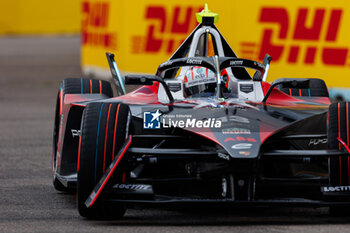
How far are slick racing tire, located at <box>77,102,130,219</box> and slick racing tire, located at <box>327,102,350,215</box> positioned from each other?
1.45 m

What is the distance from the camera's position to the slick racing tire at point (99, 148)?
252 inches

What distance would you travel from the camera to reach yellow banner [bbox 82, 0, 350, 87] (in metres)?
15.1

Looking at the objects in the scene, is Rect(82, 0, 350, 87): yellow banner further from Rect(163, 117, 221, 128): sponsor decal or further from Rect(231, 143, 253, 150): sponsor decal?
Rect(231, 143, 253, 150): sponsor decal

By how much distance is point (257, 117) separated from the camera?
6645mm

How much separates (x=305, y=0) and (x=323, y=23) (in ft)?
1.82

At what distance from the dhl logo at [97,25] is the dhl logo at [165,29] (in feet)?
3.86

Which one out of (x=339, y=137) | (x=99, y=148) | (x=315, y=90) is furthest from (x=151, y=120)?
(x=315, y=90)

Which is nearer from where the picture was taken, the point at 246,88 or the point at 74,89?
the point at 246,88

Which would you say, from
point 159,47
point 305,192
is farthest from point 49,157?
point 159,47

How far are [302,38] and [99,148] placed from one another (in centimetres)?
952

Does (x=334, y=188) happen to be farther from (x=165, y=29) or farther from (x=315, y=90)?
(x=165, y=29)

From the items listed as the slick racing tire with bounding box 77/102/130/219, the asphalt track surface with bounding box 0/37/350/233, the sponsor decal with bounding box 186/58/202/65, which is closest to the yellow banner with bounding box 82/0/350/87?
the asphalt track surface with bounding box 0/37/350/233

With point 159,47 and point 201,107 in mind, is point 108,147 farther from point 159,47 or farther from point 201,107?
point 159,47

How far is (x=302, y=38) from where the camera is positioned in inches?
608
